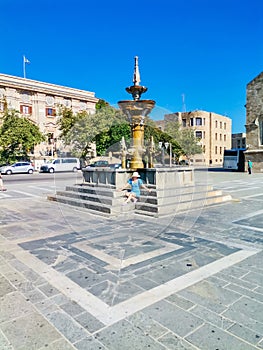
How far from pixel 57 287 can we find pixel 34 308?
20.0 inches

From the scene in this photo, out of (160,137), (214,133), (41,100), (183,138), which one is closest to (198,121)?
(214,133)

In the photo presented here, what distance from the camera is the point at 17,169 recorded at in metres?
31.5

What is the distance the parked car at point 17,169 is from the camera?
30639 mm

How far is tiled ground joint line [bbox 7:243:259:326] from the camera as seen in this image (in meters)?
3.00

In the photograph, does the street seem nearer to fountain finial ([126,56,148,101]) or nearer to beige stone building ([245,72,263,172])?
fountain finial ([126,56,148,101])

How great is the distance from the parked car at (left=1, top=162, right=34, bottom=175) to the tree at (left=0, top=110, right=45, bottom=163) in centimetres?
240

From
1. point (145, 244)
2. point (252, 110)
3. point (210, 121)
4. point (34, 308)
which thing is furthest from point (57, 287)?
point (210, 121)

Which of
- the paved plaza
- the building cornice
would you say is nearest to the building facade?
the building cornice

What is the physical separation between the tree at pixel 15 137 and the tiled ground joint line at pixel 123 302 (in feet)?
98.7

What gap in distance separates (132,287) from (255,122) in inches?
1141

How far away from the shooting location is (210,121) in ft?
191

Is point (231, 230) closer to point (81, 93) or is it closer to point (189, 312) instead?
point (189, 312)

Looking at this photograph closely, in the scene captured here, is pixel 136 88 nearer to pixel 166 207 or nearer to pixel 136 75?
pixel 136 75

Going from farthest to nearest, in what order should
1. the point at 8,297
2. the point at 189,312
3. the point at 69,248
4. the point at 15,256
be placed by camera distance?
the point at 69,248
the point at 15,256
the point at 8,297
the point at 189,312
